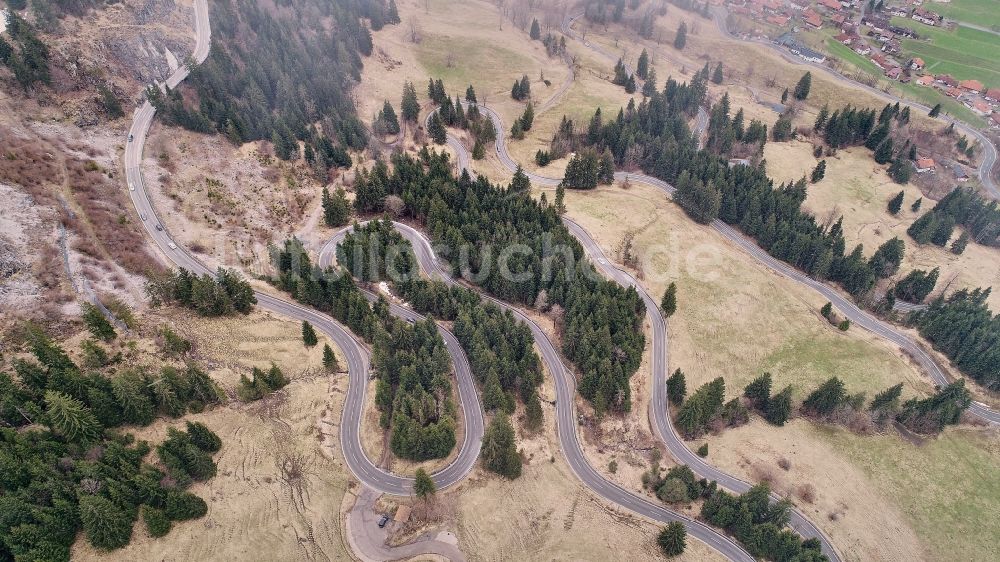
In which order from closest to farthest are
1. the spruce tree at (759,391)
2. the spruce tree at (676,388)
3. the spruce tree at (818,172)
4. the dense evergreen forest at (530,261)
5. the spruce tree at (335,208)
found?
1. the spruce tree at (676,388)
2. the spruce tree at (759,391)
3. the dense evergreen forest at (530,261)
4. the spruce tree at (335,208)
5. the spruce tree at (818,172)

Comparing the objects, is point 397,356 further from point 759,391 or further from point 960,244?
point 960,244

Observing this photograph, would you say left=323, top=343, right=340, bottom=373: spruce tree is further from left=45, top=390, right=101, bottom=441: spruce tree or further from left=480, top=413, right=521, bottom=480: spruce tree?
left=45, top=390, right=101, bottom=441: spruce tree

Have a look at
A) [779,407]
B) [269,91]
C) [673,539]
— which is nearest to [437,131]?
[269,91]

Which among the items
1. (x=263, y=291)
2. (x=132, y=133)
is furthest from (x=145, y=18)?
(x=263, y=291)

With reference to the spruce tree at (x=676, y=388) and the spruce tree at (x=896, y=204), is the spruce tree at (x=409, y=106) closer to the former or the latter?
the spruce tree at (x=676, y=388)

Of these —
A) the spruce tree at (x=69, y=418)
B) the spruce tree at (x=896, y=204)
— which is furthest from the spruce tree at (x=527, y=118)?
the spruce tree at (x=69, y=418)

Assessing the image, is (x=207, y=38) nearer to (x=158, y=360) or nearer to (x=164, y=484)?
(x=158, y=360)
